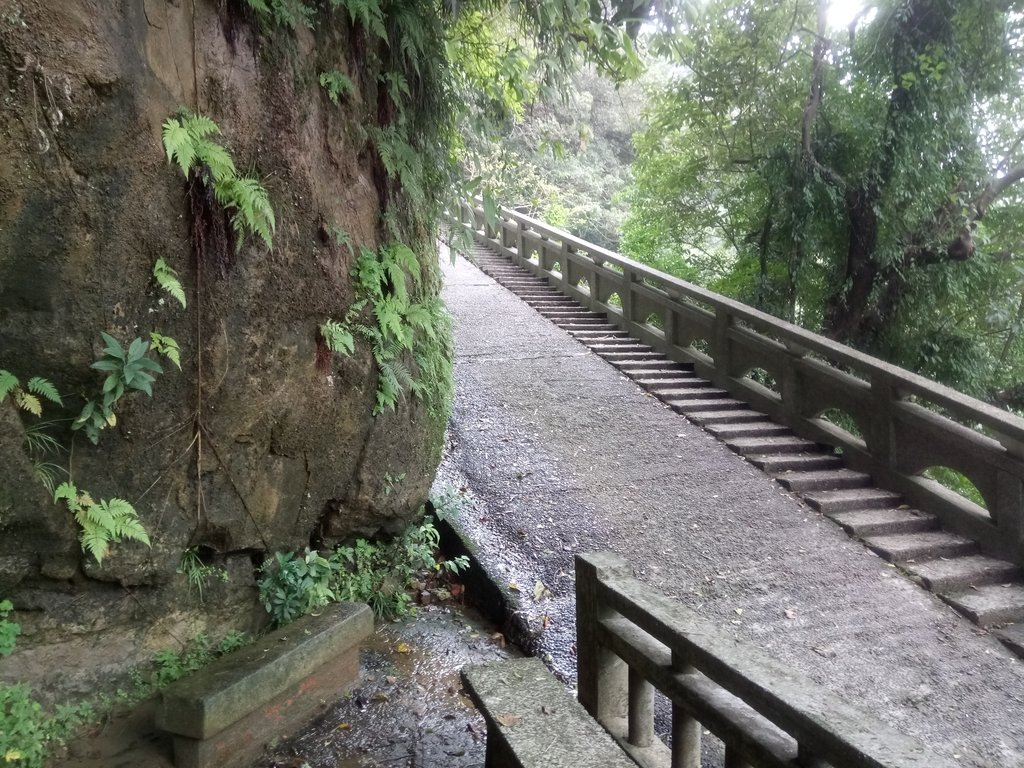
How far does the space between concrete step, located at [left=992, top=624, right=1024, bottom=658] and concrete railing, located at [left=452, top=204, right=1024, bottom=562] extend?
0.84m

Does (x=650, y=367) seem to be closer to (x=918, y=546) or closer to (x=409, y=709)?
(x=918, y=546)

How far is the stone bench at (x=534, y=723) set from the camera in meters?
2.60

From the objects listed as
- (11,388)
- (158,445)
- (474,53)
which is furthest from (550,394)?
(11,388)

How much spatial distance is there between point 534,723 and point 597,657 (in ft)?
2.68

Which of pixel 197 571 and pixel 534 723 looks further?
pixel 197 571

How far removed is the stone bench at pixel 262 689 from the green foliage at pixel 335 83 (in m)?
3.08

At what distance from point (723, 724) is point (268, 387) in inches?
113

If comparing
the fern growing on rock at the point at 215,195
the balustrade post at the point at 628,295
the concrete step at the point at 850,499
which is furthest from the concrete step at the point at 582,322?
the fern growing on rock at the point at 215,195

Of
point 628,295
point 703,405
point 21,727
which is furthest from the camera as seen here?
point 628,295

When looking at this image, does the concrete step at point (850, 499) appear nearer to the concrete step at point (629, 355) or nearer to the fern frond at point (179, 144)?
the concrete step at point (629, 355)

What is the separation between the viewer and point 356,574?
486cm

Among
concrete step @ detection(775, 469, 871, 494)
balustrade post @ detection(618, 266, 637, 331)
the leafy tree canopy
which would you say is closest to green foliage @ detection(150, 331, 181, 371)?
concrete step @ detection(775, 469, 871, 494)

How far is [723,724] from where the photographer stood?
2.58 meters

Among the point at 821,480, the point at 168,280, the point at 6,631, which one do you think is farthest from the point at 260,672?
the point at 821,480
